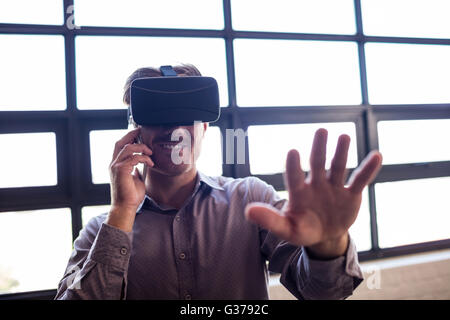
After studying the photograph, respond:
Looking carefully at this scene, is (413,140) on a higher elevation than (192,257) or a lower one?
higher

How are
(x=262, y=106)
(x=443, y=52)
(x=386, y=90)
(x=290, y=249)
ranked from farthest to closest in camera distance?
1. (x=443, y=52)
2. (x=386, y=90)
3. (x=262, y=106)
4. (x=290, y=249)

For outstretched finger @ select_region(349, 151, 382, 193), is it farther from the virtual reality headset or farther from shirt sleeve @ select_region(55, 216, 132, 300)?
shirt sleeve @ select_region(55, 216, 132, 300)

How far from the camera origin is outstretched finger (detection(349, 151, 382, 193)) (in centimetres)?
51

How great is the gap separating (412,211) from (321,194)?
71.0 inches

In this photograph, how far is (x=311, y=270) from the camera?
618mm

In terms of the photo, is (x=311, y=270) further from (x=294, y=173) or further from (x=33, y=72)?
(x=33, y=72)

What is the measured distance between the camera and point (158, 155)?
0.86m

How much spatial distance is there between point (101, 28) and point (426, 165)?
2.08m

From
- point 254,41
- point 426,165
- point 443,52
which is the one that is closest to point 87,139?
point 254,41

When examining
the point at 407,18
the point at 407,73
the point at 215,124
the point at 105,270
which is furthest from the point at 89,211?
the point at 407,18

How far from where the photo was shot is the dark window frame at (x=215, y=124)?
1.44 m

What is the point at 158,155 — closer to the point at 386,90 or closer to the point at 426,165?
the point at 386,90

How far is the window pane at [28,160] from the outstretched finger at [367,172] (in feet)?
4.61

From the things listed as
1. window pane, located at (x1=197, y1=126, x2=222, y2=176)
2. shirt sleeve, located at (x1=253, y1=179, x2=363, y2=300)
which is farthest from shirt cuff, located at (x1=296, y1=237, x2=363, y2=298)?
window pane, located at (x1=197, y1=126, x2=222, y2=176)
